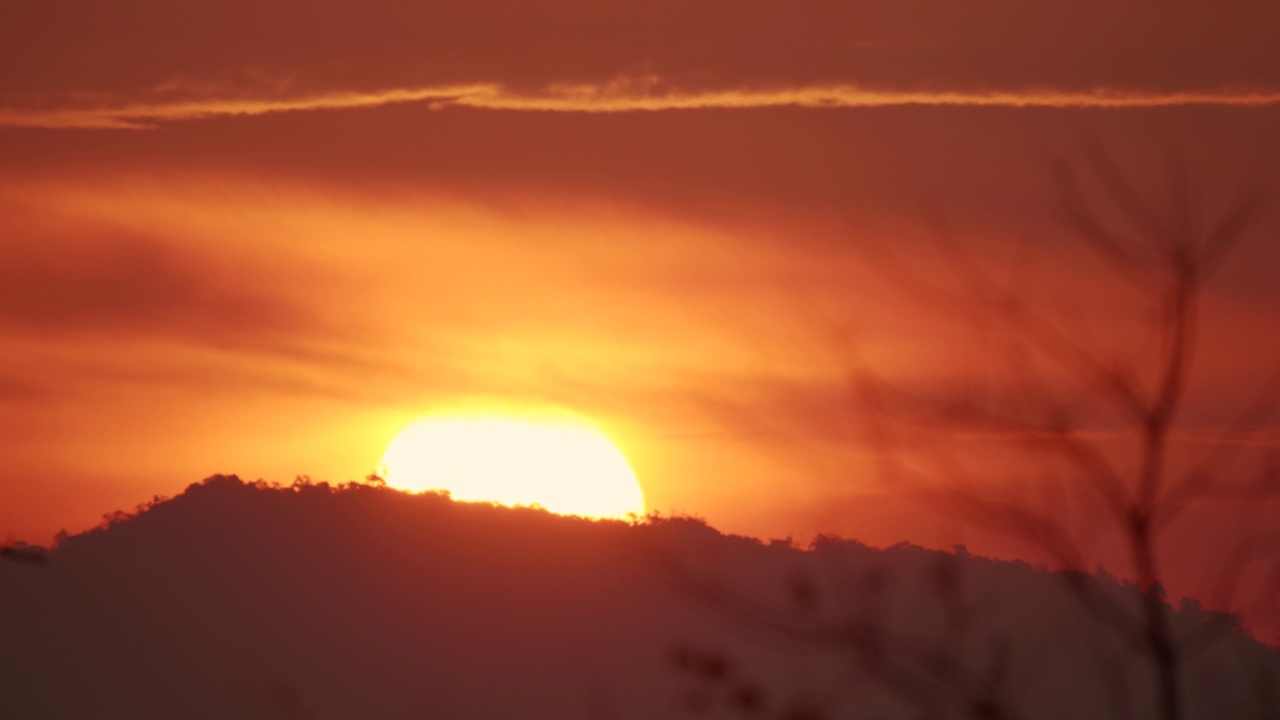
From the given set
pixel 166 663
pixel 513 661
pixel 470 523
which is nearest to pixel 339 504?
pixel 470 523

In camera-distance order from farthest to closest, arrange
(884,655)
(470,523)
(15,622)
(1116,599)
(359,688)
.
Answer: (470,523)
(15,622)
(359,688)
(1116,599)
(884,655)

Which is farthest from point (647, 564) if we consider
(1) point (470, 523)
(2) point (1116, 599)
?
(1) point (470, 523)

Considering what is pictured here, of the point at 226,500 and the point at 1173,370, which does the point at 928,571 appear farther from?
the point at 226,500

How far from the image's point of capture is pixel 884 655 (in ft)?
17.3

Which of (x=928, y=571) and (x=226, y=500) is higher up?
(x=226, y=500)

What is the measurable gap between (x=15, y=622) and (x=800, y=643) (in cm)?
18637

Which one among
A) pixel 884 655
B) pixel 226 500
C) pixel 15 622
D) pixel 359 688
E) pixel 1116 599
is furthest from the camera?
pixel 226 500

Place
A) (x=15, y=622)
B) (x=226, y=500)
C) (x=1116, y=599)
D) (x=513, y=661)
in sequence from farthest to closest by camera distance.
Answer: (x=226, y=500) < (x=15, y=622) < (x=513, y=661) < (x=1116, y=599)

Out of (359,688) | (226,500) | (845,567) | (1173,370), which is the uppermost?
(226,500)

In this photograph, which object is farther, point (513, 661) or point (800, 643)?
point (513, 661)

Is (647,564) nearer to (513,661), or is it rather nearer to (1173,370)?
(1173,370)

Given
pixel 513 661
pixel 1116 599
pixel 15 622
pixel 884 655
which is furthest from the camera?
pixel 15 622

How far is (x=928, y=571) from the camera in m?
5.82

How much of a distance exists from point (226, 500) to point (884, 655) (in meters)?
202
